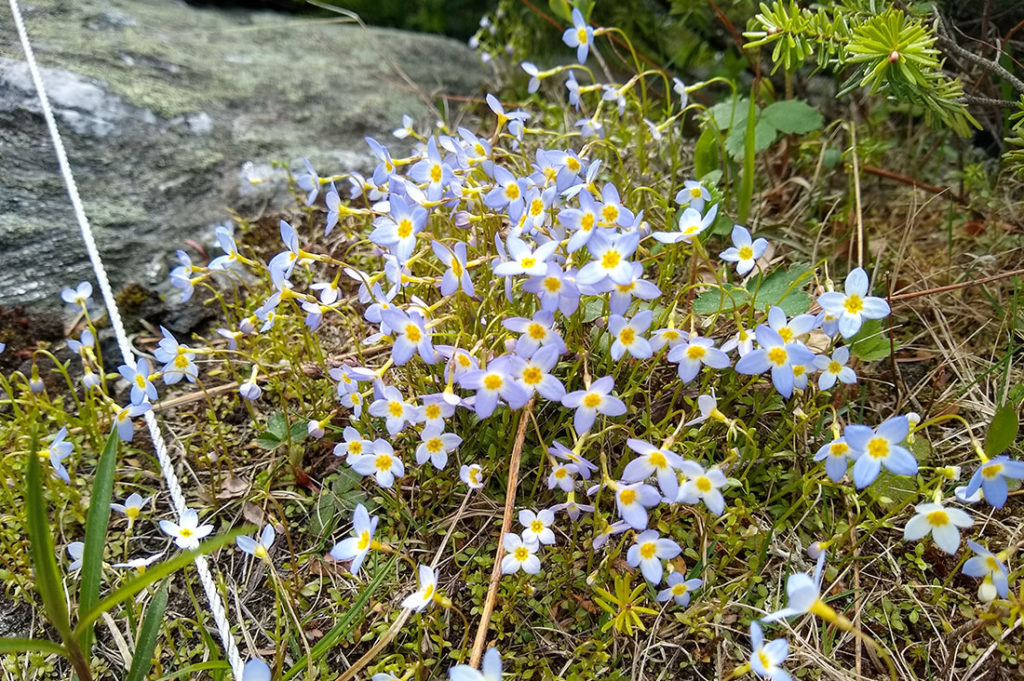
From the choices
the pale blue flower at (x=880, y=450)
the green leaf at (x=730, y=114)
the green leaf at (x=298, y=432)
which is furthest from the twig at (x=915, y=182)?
the green leaf at (x=298, y=432)

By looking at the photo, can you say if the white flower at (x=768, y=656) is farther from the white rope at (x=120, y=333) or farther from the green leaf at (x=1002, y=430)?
the white rope at (x=120, y=333)

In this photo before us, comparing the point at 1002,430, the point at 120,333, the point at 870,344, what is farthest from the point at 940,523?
the point at 120,333

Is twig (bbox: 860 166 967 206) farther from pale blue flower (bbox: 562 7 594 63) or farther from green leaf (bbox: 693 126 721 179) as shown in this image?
pale blue flower (bbox: 562 7 594 63)

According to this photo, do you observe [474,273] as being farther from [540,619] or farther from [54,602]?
[54,602]

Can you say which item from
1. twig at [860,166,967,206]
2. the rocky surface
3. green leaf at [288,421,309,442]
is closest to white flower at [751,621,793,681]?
green leaf at [288,421,309,442]

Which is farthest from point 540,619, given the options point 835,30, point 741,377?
point 835,30
